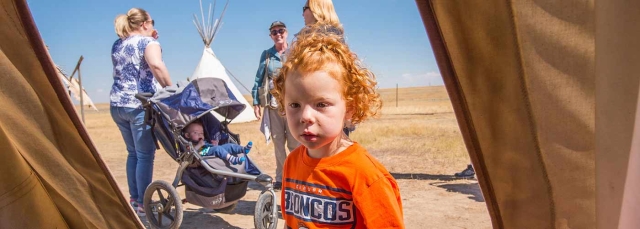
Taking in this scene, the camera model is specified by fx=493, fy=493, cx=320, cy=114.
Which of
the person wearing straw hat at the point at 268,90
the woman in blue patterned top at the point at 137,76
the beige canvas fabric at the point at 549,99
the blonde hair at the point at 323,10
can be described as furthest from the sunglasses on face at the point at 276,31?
the beige canvas fabric at the point at 549,99

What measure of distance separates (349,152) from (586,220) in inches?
27.7

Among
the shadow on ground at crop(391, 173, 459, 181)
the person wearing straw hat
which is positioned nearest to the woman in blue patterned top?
the person wearing straw hat

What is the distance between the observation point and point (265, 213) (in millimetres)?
3543

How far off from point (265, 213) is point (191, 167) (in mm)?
728

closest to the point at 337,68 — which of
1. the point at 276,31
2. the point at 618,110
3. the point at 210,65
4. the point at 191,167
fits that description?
the point at 618,110

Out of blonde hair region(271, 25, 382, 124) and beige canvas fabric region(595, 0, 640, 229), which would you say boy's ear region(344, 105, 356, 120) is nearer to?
blonde hair region(271, 25, 382, 124)

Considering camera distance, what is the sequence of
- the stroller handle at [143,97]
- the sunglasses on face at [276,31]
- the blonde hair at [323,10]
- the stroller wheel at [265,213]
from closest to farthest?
1. the stroller wheel at [265,213]
2. the blonde hair at [323,10]
3. the stroller handle at [143,97]
4. the sunglasses on face at [276,31]

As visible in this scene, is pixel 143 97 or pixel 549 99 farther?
pixel 143 97

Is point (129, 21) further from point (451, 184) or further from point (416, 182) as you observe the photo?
point (451, 184)

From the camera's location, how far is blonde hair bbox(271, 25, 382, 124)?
5.32ft

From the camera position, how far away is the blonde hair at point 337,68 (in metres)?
1.62

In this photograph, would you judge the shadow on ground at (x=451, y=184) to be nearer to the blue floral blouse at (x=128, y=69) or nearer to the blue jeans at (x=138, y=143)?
the blue jeans at (x=138, y=143)

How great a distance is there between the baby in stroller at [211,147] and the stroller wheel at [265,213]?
400 mm

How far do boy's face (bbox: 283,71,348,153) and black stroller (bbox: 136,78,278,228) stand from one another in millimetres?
2025
